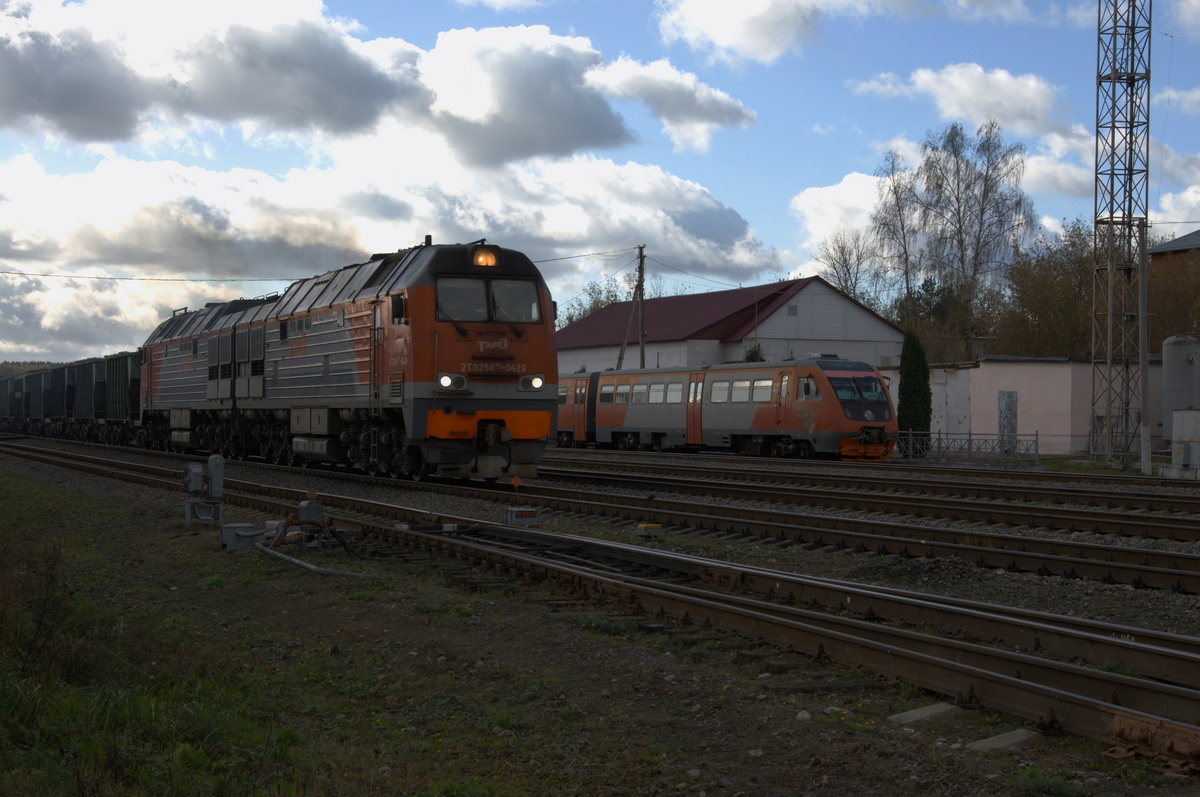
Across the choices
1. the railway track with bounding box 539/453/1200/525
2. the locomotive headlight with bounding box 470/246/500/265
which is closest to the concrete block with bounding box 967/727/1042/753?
the railway track with bounding box 539/453/1200/525

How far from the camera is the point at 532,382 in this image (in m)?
18.1

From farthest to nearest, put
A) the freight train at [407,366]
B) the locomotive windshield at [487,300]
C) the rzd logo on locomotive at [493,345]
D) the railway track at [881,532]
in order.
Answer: the rzd logo on locomotive at [493,345], the locomotive windshield at [487,300], the freight train at [407,366], the railway track at [881,532]

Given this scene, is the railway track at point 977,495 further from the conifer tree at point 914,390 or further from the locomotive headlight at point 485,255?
the conifer tree at point 914,390

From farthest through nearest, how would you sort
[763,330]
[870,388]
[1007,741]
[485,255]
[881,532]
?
[763,330] → [870,388] → [485,255] → [881,532] → [1007,741]

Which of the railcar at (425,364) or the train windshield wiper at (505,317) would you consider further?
the train windshield wiper at (505,317)

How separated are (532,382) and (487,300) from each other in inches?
61.5

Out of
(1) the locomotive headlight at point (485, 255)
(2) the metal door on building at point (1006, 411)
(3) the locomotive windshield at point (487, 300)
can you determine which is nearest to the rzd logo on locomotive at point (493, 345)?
(3) the locomotive windshield at point (487, 300)

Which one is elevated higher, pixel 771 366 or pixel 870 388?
pixel 771 366

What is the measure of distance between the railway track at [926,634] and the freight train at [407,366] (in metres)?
6.14

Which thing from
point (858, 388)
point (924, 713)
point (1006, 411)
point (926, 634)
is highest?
point (858, 388)

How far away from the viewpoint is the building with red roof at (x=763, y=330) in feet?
172

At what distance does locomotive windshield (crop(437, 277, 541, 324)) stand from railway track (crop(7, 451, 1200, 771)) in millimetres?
6589

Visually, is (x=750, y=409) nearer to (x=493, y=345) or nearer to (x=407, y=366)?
(x=493, y=345)

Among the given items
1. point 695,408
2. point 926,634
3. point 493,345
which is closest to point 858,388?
point 695,408
